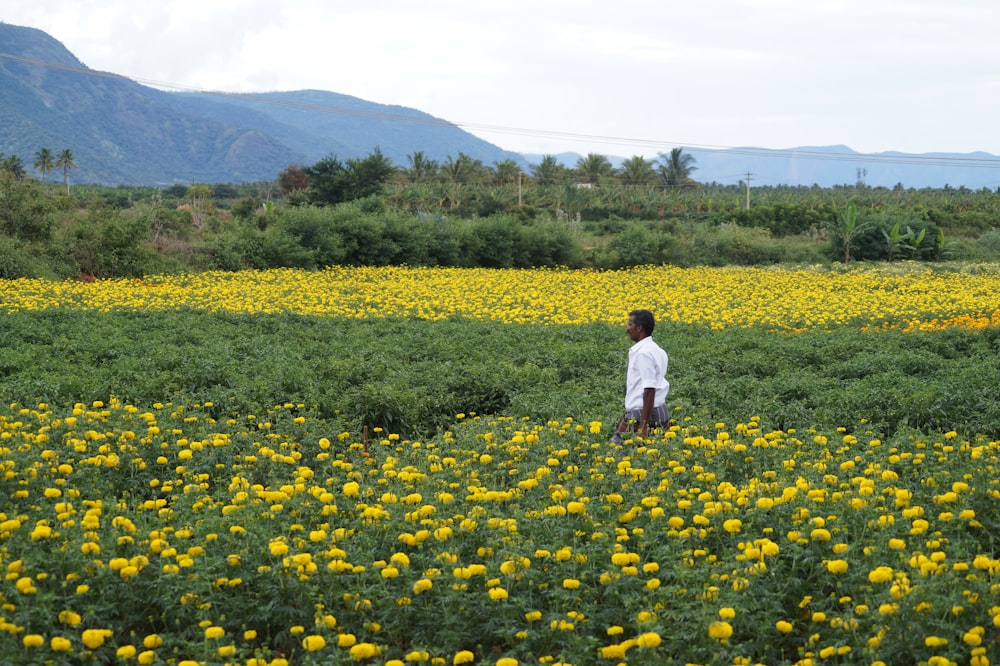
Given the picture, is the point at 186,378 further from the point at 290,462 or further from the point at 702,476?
the point at 702,476

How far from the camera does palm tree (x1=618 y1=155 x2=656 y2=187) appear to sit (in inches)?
2992

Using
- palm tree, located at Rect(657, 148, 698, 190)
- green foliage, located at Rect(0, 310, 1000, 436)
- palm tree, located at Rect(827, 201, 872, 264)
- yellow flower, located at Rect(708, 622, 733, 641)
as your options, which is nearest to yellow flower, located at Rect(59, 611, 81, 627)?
yellow flower, located at Rect(708, 622, 733, 641)

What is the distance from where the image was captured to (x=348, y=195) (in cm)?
4472

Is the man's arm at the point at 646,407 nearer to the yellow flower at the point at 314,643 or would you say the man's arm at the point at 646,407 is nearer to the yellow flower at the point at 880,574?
the yellow flower at the point at 880,574

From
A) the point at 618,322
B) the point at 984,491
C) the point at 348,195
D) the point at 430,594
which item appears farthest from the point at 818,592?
the point at 348,195

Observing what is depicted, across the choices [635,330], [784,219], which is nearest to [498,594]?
[635,330]

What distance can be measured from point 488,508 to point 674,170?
253 feet

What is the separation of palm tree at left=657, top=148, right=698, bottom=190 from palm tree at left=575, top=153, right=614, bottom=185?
4811 mm

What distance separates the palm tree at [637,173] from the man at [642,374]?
6989cm

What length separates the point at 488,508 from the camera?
5641 mm

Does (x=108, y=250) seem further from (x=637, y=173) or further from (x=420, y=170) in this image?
(x=637, y=173)

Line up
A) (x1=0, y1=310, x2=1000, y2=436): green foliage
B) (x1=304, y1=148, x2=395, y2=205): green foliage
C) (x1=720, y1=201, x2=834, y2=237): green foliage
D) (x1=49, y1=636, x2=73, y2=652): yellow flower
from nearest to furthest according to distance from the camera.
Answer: (x1=49, y1=636, x2=73, y2=652): yellow flower, (x1=0, y1=310, x2=1000, y2=436): green foliage, (x1=304, y1=148, x2=395, y2=205): green foliage, (x1=720, y1=201, x2=834, y2=237): green foliage

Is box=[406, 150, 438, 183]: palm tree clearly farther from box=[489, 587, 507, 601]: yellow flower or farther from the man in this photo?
box=[489, 587, 507, 601]: yellow flower

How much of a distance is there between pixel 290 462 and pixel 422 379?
11.8ft
